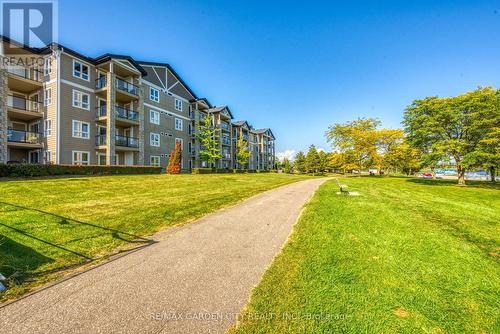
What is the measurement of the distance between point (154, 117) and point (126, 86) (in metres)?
5.16

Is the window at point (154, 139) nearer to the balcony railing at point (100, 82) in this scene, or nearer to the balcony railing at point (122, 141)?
the balcony railing at point (122, 141)

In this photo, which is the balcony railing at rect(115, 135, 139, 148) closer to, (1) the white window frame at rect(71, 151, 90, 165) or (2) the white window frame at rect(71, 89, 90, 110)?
(1) the white window frame at rect(71, 151, 90, 165)

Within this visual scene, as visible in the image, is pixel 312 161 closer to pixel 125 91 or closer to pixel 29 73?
pixel 125 91

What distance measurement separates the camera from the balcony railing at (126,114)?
2423cm

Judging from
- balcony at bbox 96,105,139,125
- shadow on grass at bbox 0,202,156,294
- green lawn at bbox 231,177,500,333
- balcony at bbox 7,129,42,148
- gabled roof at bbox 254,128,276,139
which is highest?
gabled roof at bbox 254,128,276,139

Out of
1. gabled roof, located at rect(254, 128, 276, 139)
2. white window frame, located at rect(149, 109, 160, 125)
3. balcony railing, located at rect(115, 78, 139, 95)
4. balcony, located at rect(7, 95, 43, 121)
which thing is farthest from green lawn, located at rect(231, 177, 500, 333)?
gabled roof, located at rect(254, 128, 276, 139)

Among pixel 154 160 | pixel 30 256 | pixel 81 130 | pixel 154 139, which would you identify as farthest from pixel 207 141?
pixel 30 256

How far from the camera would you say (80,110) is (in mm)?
22375

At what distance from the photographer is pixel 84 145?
22547 mm

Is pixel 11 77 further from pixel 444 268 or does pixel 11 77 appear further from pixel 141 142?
pixel 444 268

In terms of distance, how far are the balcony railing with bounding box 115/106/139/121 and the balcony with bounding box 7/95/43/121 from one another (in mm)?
6465

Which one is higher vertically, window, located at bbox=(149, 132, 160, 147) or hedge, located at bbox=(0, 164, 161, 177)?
window, located at bbox=(149, 132, 160, 147)

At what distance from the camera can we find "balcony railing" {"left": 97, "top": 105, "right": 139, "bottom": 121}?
23516 millimetres

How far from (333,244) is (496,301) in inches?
105
